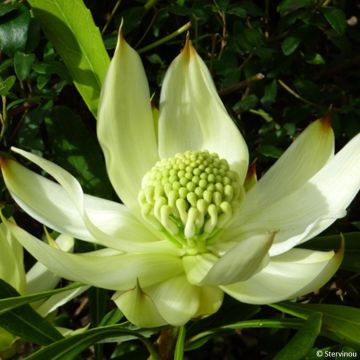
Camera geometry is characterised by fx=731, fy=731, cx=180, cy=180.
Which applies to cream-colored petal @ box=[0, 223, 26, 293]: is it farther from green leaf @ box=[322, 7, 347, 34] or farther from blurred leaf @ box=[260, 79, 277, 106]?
green leaf @ box=[322, 7, 347, 34]

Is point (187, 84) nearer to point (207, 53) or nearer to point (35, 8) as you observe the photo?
point (35, 8)

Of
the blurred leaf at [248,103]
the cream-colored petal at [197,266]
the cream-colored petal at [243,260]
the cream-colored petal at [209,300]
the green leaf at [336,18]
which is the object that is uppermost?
the green leaf at [336,18]

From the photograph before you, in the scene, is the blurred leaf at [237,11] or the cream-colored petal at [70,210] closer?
the cream-colored petal at [70,210]

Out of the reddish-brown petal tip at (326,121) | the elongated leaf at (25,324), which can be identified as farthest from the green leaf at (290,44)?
the elongated leaf at (25,324)

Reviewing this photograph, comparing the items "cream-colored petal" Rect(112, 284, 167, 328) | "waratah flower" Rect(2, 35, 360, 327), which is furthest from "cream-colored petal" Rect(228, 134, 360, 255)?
"cream-colored petal" Rect(112, 284, 167, 328)

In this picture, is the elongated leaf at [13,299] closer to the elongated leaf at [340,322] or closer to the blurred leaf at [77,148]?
the blurred leaf at [77,148]

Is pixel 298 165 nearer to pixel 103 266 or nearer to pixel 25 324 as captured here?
pixel 103 266

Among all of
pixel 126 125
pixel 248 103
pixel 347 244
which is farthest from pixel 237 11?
pixel 347 244
